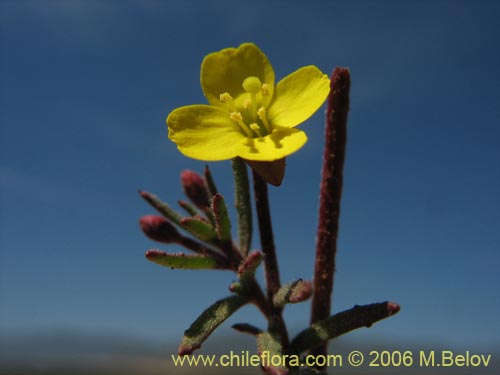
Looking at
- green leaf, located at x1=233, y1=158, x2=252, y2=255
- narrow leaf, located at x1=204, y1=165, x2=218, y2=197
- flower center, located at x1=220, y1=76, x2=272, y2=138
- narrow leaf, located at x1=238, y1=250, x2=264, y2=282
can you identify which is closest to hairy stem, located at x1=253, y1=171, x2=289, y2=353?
narrow leaf, located at x1=238, y1=250, x2=264, y2=282

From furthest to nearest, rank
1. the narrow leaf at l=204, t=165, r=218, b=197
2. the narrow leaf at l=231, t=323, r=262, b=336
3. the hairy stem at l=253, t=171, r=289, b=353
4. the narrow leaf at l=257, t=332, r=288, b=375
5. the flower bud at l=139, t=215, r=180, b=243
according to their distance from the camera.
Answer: the narrow leaf at l=204, t=165, r=218, b=197 < the flower bud at l=139, t=215, r=180, b=243 < the narrow leaf at l=231, t=323, r=262, b=336 < the hairy stem at l=253, t=171, r=289, b=353 < the narrow leaf at l=257, t=332, r=288, b=375

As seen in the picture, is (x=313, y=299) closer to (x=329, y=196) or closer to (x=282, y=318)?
(x=282, y=318)

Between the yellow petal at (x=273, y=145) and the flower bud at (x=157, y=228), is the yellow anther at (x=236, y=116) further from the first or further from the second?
the flower bud at (x=157, y=228)

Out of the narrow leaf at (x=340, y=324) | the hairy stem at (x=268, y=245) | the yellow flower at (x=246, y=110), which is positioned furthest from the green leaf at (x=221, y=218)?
the narrow leaf at (x=340, y=324)

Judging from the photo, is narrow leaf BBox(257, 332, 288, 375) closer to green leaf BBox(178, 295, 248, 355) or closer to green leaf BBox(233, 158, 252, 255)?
green leaf BBox(178, 295, 248, 355)

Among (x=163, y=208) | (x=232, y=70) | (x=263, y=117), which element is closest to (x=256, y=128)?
(x=263, y=117)
